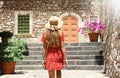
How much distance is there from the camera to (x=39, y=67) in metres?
14.3

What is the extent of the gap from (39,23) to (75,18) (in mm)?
2140

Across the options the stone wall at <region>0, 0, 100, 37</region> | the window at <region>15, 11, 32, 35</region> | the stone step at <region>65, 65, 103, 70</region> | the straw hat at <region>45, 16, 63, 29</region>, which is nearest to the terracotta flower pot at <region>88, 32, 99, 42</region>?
the stone step at <region>65, 65, 103, 70</region>

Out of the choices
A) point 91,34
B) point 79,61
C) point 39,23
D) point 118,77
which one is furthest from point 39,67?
point 39,23

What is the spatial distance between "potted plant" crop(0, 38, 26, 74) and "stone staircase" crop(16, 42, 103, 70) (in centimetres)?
155

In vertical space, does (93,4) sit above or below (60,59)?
above

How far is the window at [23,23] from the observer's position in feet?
74.7

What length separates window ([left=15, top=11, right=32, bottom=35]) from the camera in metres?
22.8

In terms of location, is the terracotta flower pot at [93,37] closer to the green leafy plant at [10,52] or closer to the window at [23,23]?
the window at [23,23]

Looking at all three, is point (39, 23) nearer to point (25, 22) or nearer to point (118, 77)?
point (25, 22)

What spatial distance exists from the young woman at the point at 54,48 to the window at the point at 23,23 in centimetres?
1487

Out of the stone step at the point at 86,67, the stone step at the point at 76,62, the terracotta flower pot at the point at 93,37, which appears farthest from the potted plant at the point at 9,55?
the terracotta flower pot at the point at 93,37

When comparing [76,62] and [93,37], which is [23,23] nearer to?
[93,37]

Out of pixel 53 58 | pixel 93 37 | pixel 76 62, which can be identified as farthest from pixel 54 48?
pixel 93 37

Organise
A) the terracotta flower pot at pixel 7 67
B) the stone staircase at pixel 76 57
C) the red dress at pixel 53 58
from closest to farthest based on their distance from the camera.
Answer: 1. the red dress at pixel 53 58
2. the terracotta flower pot at pixel 7 67
3. the stone staircase at pixel 76 57
